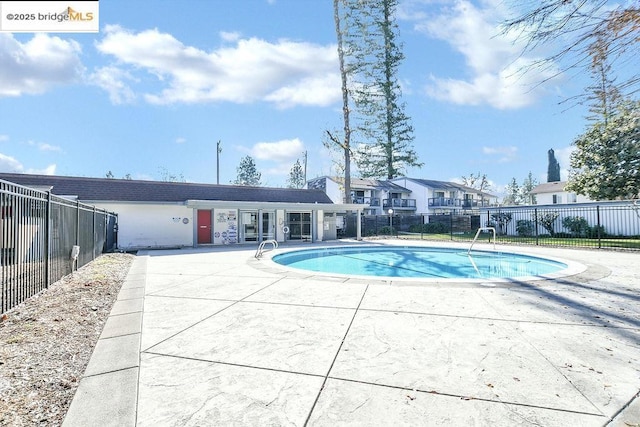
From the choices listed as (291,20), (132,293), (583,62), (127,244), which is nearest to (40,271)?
(132,293)

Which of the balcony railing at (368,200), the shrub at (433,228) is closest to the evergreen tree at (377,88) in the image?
the balcony railing at (368,200)

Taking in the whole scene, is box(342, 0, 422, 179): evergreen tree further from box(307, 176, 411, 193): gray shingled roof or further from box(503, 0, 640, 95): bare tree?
box(503, 0, 640, 95): bare tree

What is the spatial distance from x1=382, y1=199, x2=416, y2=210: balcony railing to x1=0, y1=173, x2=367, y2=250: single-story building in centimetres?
1860

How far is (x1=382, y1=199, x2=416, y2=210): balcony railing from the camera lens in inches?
1503

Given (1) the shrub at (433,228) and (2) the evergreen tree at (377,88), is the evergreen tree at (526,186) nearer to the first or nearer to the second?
(2) the evergreen tree at (377,88)

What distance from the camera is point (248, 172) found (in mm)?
58781

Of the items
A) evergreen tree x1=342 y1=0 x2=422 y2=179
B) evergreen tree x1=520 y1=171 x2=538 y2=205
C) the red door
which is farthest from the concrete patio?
evergreen tree x1=520 y1=171 x2=538 y2=205

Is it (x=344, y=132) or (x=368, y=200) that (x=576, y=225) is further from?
(x=368, y=200)

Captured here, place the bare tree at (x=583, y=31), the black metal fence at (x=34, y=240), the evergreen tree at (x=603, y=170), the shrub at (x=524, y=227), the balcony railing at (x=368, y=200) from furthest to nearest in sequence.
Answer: the balcony railing at (x=368, y=200)
the shrub at (x=524, y=227)
the evergreen tree at (x=603, y=170)
the black metal fence at (x=34, y=240)
the bare tree at (x=583, y=31)

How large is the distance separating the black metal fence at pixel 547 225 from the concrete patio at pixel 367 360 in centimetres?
1403

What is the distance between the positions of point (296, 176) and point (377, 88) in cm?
3227

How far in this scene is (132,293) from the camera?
5.70 meters

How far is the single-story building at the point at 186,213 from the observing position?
16000 mm

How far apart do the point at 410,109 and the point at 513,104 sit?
35260 millimetres
